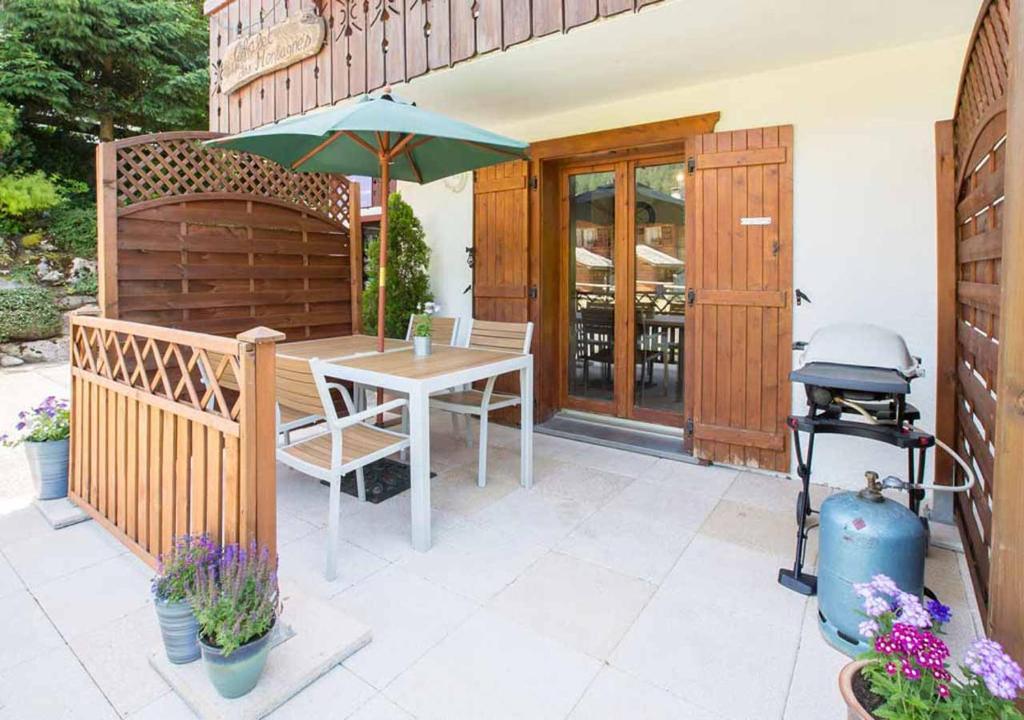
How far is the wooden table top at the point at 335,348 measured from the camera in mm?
3395

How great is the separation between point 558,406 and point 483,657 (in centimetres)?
315

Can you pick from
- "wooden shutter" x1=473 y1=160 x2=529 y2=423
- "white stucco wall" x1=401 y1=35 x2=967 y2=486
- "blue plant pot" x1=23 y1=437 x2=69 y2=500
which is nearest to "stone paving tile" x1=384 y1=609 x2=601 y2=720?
"white stucco wall" x1=401 y1=35 x2=967 y2=486

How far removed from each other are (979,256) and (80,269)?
10.9 meters

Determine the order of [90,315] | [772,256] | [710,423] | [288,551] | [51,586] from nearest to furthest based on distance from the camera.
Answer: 1. [51,586]
2. [288,551]
3. [90,315]
4. [772,256]
5. [710,423]

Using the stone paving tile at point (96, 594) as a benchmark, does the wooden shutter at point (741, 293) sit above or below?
above

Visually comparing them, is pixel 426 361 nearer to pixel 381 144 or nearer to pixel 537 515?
pixel 537 515

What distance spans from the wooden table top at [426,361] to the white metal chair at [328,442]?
0.18 meters

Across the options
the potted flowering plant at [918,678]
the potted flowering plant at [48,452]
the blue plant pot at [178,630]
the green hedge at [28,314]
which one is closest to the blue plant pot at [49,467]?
the potted flowering plant at [48,452]

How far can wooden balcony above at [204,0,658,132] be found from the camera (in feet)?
9.84

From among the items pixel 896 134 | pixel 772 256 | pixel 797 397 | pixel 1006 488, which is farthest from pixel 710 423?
pixel 1006 488

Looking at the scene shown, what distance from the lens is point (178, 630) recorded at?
1.73m

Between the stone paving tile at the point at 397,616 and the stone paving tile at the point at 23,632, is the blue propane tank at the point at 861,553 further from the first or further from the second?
the stone paving tile at the point at 23,632

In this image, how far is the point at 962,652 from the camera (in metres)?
1.90

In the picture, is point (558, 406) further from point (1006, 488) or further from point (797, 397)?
point (1006, 488)
